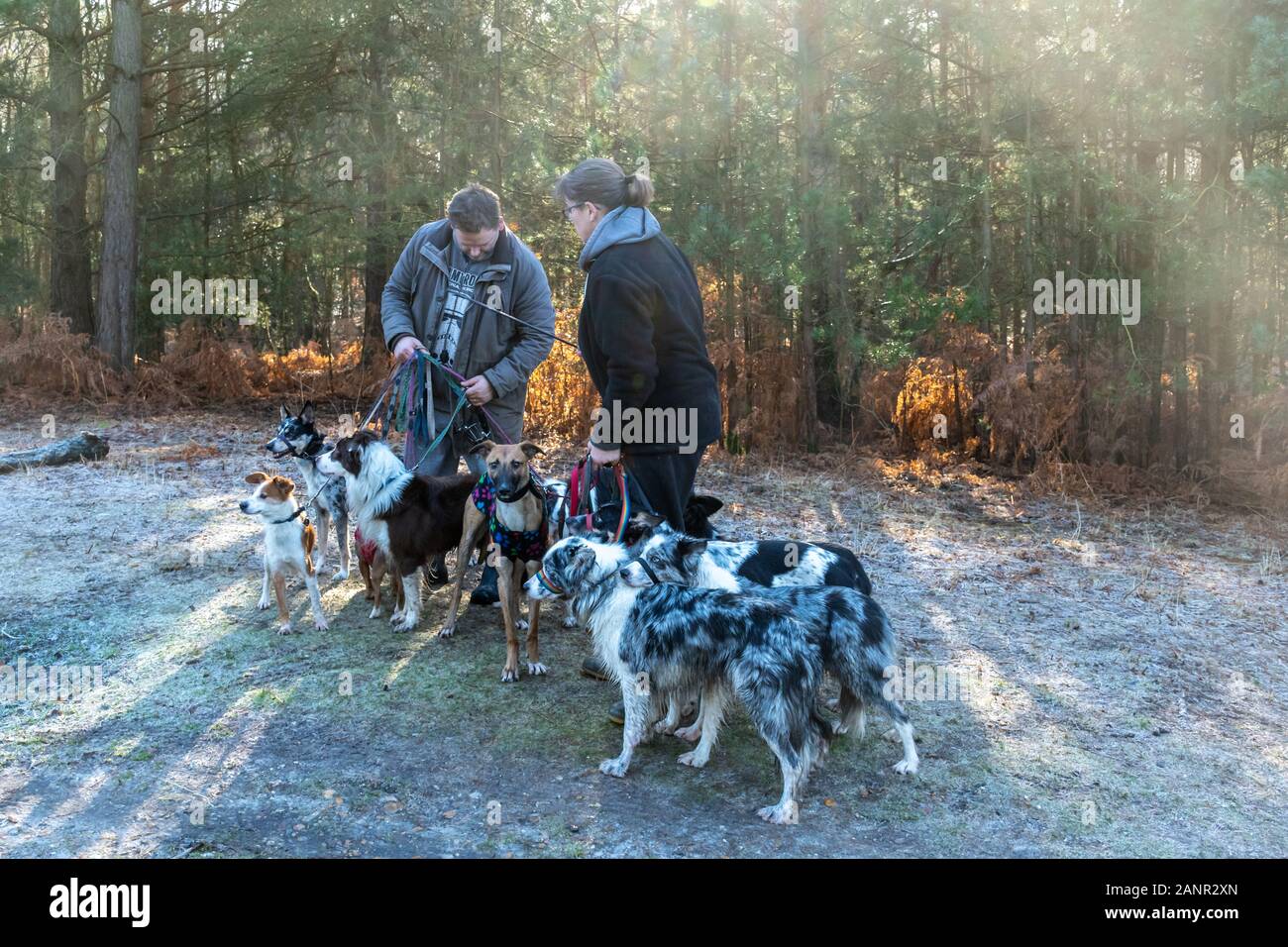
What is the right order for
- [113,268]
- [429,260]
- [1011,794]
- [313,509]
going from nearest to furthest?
[1011,794], [429,260], [313,509], [113,268]

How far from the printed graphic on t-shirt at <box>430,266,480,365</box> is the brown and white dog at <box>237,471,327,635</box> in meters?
1.29

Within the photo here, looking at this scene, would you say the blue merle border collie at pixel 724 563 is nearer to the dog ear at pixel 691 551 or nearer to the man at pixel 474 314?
the dog ear at pixel 691 551

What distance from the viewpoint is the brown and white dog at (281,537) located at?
6.20 m

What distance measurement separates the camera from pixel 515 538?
230 inches

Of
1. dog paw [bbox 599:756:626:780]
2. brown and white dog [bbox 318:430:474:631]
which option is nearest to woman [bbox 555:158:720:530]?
dog paw [bbox 599:756:626:780]

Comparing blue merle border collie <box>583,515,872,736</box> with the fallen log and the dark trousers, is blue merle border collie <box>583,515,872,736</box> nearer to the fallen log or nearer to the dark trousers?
A: the dark trousers

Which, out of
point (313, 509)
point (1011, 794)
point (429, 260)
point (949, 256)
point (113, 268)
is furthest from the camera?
point (113, 268)

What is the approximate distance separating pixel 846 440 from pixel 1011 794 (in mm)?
8622

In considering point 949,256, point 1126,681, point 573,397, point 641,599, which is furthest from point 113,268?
point 1126,681

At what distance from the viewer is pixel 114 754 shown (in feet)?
15.4

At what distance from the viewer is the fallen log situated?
34.4ft

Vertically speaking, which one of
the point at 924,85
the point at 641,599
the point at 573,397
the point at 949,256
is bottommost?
the point at 641,599

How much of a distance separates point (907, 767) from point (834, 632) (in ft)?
2.26

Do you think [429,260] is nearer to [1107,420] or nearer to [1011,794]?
[1011,794]
